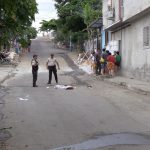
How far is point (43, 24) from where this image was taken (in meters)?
78.0

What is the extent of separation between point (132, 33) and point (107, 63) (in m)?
3.32

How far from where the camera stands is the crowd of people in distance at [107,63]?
3284 centimetres

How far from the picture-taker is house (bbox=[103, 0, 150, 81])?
26.8m

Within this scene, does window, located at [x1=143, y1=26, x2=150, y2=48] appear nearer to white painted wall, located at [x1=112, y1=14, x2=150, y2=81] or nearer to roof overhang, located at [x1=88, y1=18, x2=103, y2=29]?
white painted wall, located at [x1=112, y1=14, x2=150, y2=81]

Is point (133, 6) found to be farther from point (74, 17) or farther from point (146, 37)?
point (74, 17)

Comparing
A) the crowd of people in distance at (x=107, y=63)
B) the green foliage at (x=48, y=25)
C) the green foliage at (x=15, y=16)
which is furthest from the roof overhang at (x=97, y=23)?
the green foliage at (x=15, y=16)

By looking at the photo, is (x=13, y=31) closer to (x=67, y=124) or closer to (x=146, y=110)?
(x=67, y=124)

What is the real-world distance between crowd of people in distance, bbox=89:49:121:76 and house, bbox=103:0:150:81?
51 centimetres

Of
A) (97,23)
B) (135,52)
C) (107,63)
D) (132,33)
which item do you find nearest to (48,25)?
(97,23)

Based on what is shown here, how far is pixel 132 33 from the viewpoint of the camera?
3094 cm

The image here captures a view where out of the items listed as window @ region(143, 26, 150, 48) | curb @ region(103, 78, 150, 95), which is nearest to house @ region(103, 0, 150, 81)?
window @ region(143, 26, 150, 48)

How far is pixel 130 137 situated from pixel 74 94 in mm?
10408

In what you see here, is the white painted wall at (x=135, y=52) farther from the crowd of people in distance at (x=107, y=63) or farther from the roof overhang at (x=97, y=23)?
the roof overhang at (x=97, y=23)

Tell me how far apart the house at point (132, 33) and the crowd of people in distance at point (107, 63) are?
0.51m
